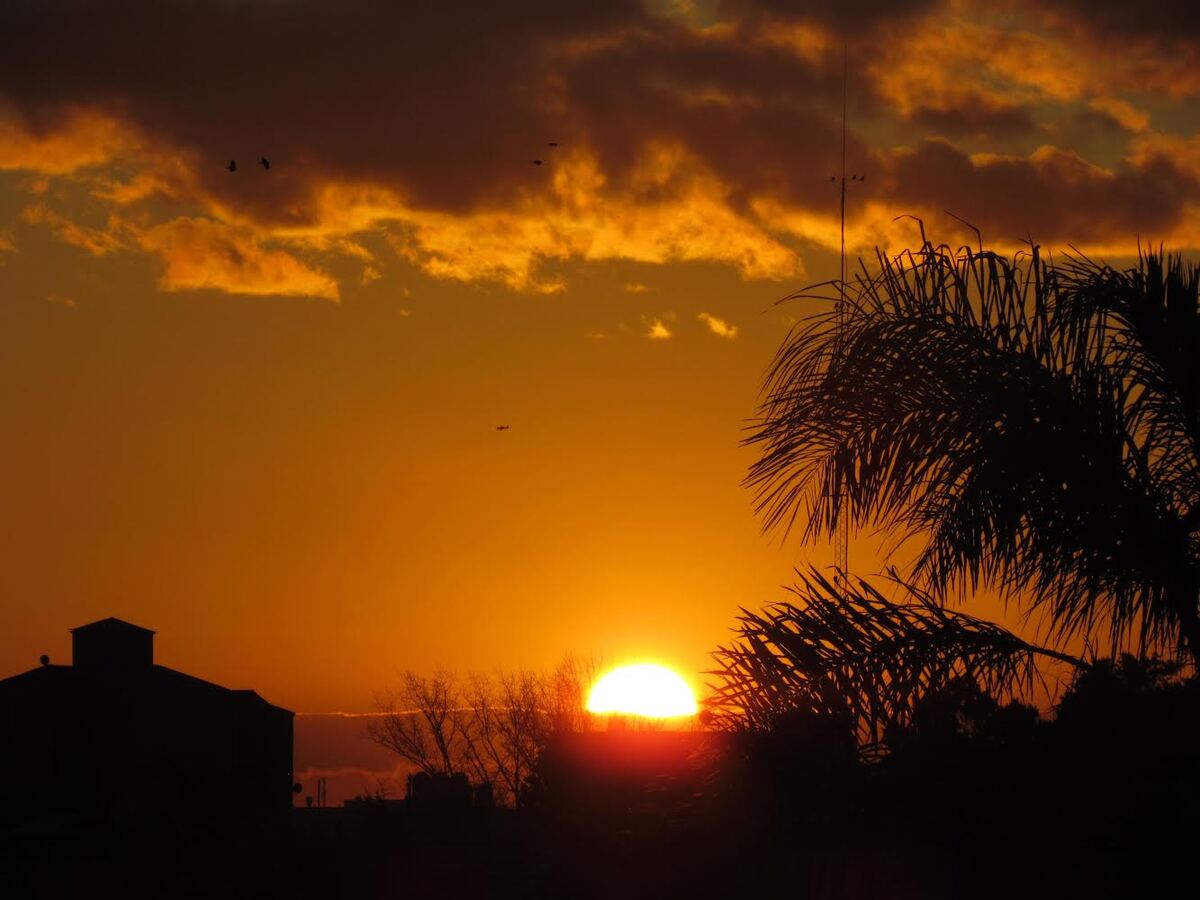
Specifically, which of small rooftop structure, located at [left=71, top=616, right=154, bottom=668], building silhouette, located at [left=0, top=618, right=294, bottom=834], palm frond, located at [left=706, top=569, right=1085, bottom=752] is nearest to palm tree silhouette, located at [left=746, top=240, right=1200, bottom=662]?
palm frond, located at [left=706, top=569, right=1085, bottom=752]

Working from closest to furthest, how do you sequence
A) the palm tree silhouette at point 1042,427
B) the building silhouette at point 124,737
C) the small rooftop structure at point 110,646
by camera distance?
the palm tree silhouette at point 1042,427, the building silhouette at point 124,737, the small rooftop structure at point 110,646

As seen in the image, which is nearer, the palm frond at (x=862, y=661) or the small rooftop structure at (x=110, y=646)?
the palm frond at (x=862, y=661)

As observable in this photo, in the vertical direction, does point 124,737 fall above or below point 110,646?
below

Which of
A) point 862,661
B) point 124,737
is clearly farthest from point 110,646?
point 862,661

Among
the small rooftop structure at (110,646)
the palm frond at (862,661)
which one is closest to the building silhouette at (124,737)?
the small rooftop structure at (110,646)

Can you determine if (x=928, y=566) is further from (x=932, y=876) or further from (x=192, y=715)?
(x=192, y=715)

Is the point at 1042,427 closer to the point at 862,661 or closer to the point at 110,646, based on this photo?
the point at 862,661

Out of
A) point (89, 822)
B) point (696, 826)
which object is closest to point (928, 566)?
point (696, 826)

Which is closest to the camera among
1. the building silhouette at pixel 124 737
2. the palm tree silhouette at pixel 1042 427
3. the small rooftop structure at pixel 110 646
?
the palm tree silhouette at pixel 1042 427

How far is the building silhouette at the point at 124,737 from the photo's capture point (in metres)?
52.8

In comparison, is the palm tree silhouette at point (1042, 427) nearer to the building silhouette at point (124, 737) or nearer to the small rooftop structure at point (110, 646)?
the building silhouette at point (124, 737)

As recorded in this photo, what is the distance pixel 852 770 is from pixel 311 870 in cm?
1608

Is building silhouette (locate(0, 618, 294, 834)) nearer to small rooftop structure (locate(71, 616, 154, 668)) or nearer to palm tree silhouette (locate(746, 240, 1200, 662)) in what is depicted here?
small rooftop structure (locate(71, 616, 154, 668))

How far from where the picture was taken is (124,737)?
183ft
